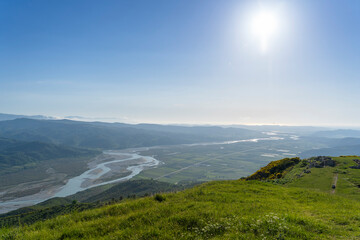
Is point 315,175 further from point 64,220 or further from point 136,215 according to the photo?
point 64,220

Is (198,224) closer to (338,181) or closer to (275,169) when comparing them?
(338,181)

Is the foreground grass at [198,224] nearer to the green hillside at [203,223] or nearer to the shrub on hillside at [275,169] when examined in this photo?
the green hillside at [203,223]

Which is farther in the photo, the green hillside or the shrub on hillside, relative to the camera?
the shrub on hillside

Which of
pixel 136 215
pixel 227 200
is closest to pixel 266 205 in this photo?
pixel 227 200

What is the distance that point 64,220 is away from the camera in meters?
10.2

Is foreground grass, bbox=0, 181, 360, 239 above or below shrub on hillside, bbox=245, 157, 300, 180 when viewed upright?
above

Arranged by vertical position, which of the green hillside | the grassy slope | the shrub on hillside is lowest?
the shrub on hillside

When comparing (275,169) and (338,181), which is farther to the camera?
(275,169)

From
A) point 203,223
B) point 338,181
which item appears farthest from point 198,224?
point 338,181

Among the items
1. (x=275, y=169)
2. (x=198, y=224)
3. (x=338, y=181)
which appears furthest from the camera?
(x=275, y=169)

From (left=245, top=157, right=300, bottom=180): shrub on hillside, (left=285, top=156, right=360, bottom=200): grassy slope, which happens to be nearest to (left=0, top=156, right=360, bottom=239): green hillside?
(left=285, top=156, right=360, bottom=200): grassy slope

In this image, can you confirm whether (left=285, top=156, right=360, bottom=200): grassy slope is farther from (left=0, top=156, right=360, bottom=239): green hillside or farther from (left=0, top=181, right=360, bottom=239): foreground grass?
(left=0, top=181, right=360, bottom=239): foreground grass

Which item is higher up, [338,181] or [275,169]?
[338,181]

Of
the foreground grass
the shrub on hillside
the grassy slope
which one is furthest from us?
the shrub on hillside
